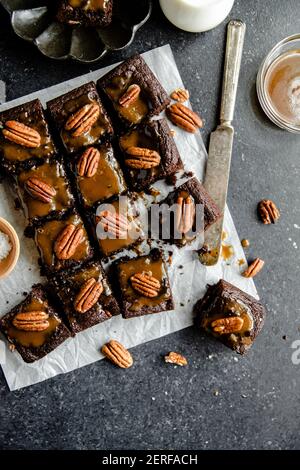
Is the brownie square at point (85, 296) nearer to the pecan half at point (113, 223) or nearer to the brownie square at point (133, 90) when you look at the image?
the pecan half at point (113, 223)

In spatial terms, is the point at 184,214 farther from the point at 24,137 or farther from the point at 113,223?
the point at 24,137

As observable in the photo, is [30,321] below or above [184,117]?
below

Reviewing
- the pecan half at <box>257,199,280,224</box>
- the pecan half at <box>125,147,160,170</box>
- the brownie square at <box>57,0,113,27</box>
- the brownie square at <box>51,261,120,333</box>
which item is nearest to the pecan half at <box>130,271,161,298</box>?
the brownie square at <box>51,261,120,333</box>

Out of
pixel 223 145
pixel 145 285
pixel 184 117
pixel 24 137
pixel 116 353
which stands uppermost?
pixel 24 137

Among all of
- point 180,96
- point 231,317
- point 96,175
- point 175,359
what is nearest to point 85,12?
point 180,96

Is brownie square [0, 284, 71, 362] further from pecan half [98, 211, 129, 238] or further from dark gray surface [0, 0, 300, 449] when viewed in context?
pecan half [98, 211, 129, 238]

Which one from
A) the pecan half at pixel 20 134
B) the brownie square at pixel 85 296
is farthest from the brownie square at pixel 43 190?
the brownie square at pixel 85 296
